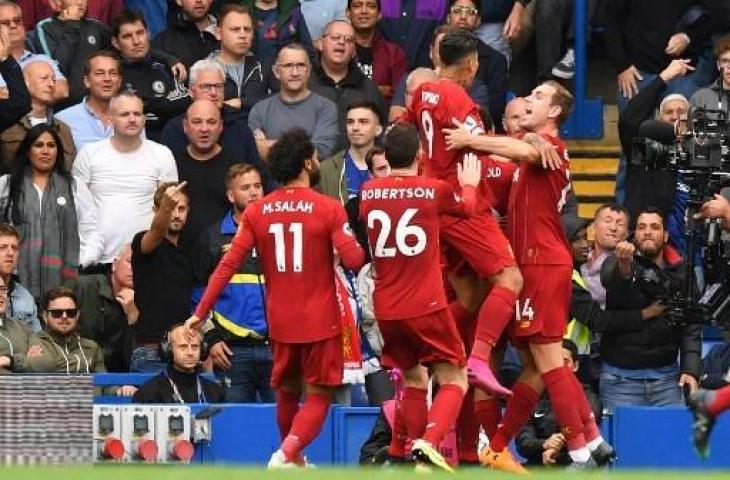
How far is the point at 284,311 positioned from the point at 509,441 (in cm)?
175

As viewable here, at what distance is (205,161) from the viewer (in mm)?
19609

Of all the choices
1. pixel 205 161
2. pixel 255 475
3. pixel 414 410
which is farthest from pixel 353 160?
pixel 255 475

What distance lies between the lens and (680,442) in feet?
55.1

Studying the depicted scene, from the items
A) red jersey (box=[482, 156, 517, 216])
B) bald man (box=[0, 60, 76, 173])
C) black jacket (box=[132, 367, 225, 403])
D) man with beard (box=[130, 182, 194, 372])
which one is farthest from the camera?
bald man (box=[0, 60, 76, 173])

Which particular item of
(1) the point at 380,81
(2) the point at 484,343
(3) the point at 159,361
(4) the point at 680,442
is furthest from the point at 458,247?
(1) the point at 380,81

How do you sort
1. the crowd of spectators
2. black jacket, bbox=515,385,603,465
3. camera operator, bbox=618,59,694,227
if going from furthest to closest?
1. camera operator, bbox=618,59,694,227
2. the crowd of spectators
3. black jacket, bbox=515,385,603,465

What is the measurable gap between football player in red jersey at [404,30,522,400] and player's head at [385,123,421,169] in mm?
407

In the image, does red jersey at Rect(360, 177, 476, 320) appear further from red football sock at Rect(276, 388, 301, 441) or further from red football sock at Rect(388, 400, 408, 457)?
red football sock at Rect(276, 388, 301, 441)

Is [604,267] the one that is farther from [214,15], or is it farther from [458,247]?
[214,15]

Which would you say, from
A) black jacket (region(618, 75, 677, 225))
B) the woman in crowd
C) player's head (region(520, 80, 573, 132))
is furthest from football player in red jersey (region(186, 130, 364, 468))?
black jacket (region(618, 75, 677, 225))

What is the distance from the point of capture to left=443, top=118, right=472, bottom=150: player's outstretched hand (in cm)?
1523

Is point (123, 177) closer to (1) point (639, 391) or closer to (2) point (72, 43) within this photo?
(2) point (72, 43)

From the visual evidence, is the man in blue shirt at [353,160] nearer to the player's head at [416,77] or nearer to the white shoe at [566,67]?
the player's head at [416,77]

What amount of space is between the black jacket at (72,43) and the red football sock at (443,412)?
21.5 feet
